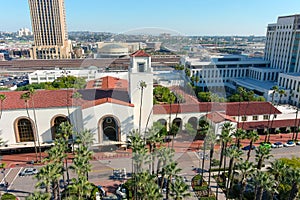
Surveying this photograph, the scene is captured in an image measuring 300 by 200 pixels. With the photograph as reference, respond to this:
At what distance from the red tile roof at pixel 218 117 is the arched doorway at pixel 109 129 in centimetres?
2011

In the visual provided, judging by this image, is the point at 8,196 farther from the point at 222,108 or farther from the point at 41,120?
the point at 222,108

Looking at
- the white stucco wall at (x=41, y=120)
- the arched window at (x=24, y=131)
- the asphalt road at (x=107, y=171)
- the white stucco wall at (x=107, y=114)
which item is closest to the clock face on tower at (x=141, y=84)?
the white stucco wall at (x=107, y=114)

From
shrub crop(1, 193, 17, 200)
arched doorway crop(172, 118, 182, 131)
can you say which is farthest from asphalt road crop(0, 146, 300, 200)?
arched doorway crop(172, 118, 182, 131)

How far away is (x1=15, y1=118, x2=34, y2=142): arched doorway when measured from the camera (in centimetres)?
4238

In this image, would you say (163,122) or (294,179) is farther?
(163,122)

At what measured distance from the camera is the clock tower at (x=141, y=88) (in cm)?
4194

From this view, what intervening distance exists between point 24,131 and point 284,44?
3642 inches

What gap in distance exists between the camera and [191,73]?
8800 centimetres

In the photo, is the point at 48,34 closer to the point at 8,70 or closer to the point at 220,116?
the point at 8,70

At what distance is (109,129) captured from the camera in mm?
43688

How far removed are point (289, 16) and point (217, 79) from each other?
34964 millimetres

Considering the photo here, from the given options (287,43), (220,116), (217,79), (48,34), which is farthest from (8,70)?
(287,43)

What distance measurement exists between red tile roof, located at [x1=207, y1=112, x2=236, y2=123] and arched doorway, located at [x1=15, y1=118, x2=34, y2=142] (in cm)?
3628

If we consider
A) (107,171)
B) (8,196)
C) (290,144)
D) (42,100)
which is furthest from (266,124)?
(8,196)
